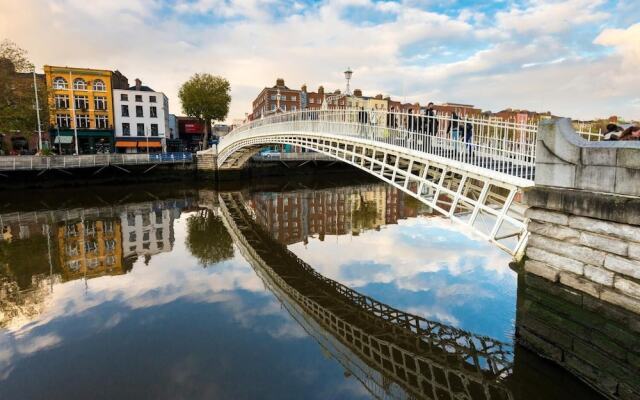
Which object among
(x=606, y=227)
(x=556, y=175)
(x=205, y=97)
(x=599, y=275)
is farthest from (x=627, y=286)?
(x=205, y=97)

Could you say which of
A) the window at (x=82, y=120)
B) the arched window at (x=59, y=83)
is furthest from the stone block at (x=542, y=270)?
the arched window at (x=59, y=83)

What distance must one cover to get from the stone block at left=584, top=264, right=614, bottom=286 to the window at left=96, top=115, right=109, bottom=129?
4620cm

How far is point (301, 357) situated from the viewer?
576 cm

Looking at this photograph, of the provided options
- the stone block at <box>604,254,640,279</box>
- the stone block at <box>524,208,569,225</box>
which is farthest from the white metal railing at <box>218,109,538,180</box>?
the stone block at <box>604,254,640,279</box>

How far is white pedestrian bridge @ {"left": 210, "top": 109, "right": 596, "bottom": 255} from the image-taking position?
7.19 metres

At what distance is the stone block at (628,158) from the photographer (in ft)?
14.7

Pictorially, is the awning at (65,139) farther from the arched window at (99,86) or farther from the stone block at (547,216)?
the stone block at (547,216)

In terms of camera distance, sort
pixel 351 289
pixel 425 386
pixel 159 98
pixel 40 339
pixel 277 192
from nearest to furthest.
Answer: pixel 425 386
pixel 40 339
pixel 351 289
pixel 277 192
pixel 159 98

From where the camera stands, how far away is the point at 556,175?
5469mm

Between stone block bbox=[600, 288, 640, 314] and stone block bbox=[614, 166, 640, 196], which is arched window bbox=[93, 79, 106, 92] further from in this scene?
stone block bbox=[600, 288, 640, 314]

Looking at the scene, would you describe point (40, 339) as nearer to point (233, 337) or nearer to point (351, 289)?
point (233, 337)

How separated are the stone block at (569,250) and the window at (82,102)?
45809 millimetres

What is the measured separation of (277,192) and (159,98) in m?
26.9

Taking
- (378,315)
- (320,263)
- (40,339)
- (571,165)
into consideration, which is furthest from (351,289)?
(40,339)
